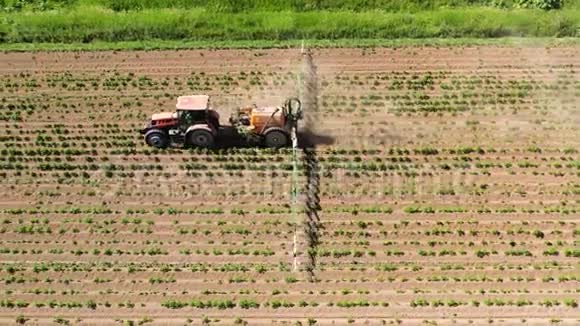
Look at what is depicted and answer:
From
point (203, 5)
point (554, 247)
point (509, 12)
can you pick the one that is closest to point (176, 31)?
point (203, 5)

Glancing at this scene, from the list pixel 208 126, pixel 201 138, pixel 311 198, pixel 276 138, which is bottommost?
pixel 311 198

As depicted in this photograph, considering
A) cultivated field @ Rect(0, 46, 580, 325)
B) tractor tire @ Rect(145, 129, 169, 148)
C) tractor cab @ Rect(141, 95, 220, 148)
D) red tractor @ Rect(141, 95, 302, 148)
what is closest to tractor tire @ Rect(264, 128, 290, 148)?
red tractor @ Rect(141, 95, 302, 148)

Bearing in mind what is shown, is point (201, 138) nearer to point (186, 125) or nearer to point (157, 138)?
point (186, 125)

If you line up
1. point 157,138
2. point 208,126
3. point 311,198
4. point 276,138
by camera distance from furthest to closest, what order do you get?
1. point 157,138
2. point 276,138
3. point 208,126
4. point 311,198

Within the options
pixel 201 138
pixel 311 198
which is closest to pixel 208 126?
pixel 201 138

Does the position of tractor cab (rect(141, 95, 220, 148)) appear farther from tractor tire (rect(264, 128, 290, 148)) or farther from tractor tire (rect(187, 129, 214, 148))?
tractor tire (rect(264, 128, 290, 148))

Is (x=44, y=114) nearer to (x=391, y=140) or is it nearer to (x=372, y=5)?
(x=391, y=140)
